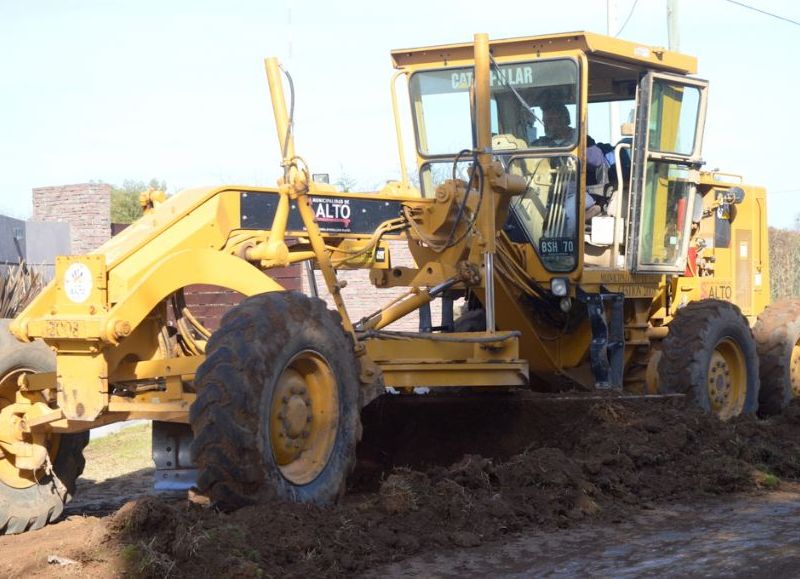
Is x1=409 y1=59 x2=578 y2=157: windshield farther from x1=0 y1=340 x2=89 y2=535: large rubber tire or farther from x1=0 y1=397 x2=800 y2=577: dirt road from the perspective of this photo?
x1=0 y1=340 x2=89 y2=535: large rubber tire

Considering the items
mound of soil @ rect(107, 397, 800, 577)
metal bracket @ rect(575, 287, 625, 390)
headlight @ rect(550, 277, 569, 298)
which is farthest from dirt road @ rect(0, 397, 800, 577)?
headlight @ rect(550, 277, 569, 298)

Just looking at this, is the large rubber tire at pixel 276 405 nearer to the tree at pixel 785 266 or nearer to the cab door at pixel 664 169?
the cab door at pixel 664 169

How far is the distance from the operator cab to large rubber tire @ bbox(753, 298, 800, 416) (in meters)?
1.56

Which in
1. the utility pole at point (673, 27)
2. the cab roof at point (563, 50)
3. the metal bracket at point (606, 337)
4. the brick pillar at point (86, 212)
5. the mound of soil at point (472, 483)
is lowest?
the mound of soil at point (472, 483)

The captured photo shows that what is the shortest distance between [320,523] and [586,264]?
5.22m

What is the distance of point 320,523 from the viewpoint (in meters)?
6.27

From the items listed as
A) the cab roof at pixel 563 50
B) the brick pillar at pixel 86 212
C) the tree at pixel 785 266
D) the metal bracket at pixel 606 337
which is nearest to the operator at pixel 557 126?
the cab roof at pixel 563 50

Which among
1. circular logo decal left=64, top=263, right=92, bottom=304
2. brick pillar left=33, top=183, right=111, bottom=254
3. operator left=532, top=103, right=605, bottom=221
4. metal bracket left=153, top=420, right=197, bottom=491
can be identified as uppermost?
operator left=532, top=103, right=605, bottom=221

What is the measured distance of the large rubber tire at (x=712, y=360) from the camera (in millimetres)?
10500

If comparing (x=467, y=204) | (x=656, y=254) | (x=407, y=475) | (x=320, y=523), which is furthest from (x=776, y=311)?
(x=320, y=523)

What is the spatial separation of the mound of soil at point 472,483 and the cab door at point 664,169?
175cm

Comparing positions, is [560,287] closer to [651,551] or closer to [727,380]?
[727,380]

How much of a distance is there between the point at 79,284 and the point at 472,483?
8.51ft

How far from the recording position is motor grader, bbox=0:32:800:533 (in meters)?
6.84
